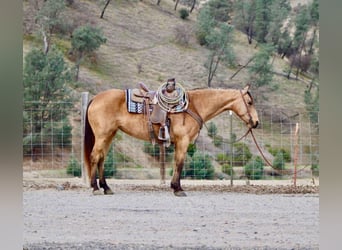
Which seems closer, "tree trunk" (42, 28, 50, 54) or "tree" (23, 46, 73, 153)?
"tree" (23, 46, 73, 153)

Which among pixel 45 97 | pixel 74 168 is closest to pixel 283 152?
pixel 74 168

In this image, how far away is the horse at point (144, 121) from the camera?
6.58 meters

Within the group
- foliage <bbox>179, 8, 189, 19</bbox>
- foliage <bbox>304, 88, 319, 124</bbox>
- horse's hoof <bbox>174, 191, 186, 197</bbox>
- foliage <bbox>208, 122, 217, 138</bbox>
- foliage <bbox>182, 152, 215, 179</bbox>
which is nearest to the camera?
horse's hoof <bbox>174, 191, 186, 197</bbox>

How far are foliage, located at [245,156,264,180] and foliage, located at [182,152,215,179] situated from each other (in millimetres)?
521

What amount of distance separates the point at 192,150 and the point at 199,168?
0.32 metres

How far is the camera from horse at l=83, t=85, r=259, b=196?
6578 millimetres

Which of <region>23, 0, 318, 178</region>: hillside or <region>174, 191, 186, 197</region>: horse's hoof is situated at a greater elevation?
<region>23, 0, 318, 178</region>: hillside

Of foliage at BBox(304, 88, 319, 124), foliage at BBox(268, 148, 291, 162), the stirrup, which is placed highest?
foliage at BBox(304, 88, 319, 124)

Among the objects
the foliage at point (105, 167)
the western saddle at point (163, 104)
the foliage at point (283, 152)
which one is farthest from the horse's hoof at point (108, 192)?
the foliage at point (283, 152)

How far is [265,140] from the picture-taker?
403 inches

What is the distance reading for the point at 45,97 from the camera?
1008cm

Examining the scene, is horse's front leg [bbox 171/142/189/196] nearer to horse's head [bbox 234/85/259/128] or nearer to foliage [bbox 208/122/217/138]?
A: horse's head [bbox 234/85/259/128]

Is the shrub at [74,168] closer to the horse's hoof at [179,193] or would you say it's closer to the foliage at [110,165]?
the foliage at [110,165]

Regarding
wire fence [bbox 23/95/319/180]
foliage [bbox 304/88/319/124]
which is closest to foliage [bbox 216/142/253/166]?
wire fence [bbox 23/95/319/180]
